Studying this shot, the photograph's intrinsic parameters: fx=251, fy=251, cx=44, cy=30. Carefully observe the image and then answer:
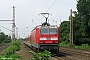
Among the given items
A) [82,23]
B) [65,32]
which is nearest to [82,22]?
[82,23]

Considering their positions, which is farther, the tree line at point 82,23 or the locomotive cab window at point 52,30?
the tree line at point 82,23

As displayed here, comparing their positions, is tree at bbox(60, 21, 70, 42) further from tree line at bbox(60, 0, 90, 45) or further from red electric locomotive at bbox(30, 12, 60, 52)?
red electric locomotive at bbox(30, 12, 60, 52)

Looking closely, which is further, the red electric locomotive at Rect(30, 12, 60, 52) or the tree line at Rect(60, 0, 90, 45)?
the tree line at Rect(60, 0, 90, 45)

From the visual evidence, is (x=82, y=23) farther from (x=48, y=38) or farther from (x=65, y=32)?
(x=48, y=38)

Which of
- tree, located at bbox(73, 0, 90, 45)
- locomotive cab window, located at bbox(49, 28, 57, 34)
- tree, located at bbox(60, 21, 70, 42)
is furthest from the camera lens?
tree, located at bbox(60, 21, 70, 42)

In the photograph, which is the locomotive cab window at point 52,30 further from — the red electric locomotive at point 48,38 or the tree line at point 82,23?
the tree line at point 82,23

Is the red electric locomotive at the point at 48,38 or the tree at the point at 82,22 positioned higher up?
the tree at the point at 82,22

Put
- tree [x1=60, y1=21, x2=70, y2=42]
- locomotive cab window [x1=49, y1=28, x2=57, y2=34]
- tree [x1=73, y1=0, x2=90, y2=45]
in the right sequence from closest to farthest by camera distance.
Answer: locomotive cab window [x1=49, y1=28, x2=57, y2=34], tree [x1=73, y1=0, x2=90, y2=45], tree [x1=60, y1=21, x2=70, y2=42]

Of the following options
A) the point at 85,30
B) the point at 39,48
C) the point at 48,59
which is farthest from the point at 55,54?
the point at 85,30

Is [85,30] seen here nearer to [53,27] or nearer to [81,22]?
[81,22]

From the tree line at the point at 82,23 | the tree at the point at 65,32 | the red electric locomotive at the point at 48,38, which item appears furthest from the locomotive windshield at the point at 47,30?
the tree at the point at 65,32

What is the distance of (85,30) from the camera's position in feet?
164

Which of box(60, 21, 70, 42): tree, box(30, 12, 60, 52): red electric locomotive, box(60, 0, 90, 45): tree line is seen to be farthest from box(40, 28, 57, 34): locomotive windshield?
box(60, 21, 70, 42): tree

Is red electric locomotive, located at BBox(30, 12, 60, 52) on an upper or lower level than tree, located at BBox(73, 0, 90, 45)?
lower
